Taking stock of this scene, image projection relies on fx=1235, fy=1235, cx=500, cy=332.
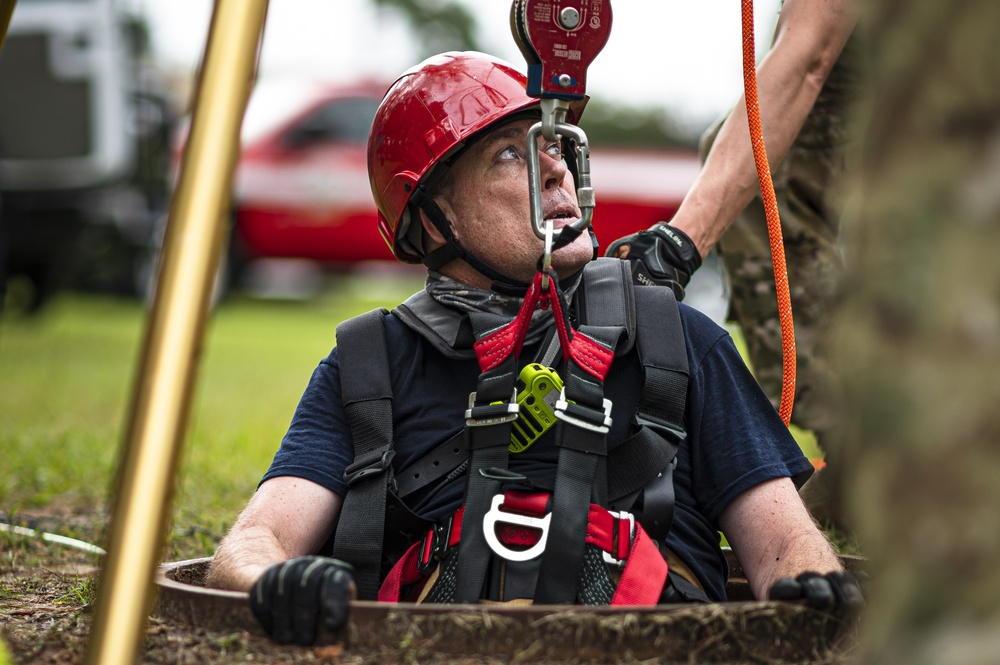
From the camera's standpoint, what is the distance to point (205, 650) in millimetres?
2203

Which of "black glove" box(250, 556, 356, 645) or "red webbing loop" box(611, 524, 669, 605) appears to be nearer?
"black glove" box(250, 556, 356, 645)

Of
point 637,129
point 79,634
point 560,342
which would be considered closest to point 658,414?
point 560,342

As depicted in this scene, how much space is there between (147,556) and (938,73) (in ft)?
3.84

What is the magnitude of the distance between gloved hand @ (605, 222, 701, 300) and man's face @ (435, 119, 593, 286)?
8.2 inches

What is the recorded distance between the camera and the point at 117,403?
28.2ft

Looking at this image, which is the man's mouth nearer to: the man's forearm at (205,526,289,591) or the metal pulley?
the metal pulley

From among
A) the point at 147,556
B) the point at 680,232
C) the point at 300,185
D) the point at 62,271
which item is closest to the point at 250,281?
the point at 300,185

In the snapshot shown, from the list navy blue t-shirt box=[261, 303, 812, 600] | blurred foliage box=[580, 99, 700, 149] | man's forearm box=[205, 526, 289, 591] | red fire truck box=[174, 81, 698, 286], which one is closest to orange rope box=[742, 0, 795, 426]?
navy blue t-shirt box=[261, 303, 812, 600]

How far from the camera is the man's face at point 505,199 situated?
298 centimetres

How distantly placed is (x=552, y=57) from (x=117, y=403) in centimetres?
679

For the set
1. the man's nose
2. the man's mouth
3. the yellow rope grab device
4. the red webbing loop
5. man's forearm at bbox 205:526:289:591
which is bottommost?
man's forearm at bbox 205:526:289:591

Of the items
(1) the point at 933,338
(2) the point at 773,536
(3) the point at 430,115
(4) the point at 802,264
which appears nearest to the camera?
(1) the point at 933,338

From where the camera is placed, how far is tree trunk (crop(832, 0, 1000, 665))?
1162 mm

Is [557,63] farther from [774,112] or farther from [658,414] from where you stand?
[774,112]
